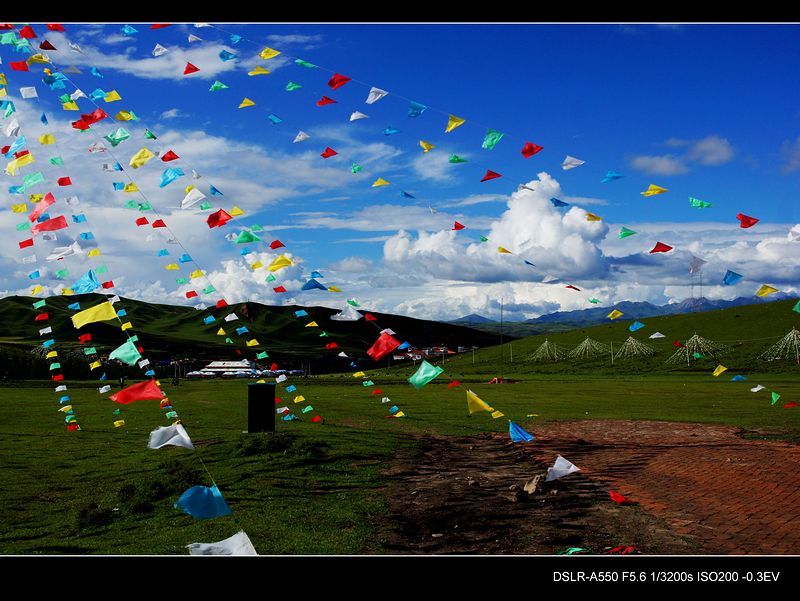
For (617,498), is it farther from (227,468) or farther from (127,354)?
(227,468)

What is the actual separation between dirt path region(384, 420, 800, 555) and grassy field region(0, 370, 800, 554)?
3.68ft

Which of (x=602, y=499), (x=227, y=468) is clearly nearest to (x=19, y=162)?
(x=227, y=468)

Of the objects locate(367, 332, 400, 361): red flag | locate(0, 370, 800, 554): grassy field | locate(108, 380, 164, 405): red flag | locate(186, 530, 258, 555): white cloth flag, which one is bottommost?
locate(0, 370, 800, 554): grassy field

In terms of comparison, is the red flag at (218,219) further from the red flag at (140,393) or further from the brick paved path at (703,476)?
the brick paved path at (703,476)

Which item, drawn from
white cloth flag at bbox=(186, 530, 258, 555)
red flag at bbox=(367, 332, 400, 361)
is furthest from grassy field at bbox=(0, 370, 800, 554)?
red flag at bbox=(367, 332, 400, 361)

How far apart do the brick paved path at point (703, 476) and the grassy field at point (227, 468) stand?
9.27ft

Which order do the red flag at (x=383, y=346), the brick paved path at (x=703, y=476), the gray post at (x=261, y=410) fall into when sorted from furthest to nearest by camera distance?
the gray post at (x=261, y=410) < the red flag at (x=383, y=346) < the brick paved path at (x=703, y=476)

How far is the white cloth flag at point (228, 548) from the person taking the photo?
714 cm

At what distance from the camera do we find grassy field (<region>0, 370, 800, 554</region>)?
376 inches

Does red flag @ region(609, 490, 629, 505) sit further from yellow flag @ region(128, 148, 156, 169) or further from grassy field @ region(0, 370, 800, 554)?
yellow flag @ region(128, 148, 156, 169)

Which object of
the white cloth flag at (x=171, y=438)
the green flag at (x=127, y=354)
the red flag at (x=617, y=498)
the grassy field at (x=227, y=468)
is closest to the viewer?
the white cloth flag at (x=171, y=438)

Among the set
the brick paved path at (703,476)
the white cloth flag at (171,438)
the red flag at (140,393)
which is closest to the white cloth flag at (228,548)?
the white cloth flag at (171,438)

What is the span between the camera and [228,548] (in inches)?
287

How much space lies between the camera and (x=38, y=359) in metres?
54.2
